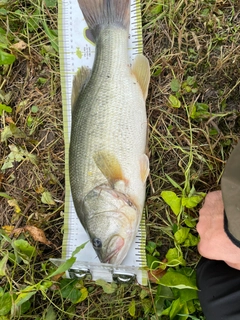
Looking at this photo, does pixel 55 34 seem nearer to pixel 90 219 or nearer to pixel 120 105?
pixel 120 105

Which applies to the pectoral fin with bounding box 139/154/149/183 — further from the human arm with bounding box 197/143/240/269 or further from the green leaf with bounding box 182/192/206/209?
the human arm with bounding box 197/143/240/269

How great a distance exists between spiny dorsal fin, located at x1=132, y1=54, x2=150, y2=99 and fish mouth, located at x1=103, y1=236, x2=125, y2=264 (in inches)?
37.5

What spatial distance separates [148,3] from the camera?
8.86ft

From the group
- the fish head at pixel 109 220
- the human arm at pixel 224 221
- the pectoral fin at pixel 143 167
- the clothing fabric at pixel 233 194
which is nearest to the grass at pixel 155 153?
the human arm at pixel 224 221

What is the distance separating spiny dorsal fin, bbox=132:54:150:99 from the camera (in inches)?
99.1

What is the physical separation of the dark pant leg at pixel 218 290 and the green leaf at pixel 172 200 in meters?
0.38

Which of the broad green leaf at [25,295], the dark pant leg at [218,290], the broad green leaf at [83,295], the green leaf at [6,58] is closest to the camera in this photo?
the dark pant leg at [218,290]

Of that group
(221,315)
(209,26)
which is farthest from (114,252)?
(209,26)

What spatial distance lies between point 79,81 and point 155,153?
731 millimetres

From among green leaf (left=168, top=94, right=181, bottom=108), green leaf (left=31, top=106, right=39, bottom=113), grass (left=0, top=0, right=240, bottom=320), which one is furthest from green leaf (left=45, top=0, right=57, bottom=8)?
green leaf (left=168, top=94, right=181, bottom=108)

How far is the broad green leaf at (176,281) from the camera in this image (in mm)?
2415

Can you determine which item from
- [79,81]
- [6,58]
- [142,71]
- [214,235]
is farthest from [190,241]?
[6,58]

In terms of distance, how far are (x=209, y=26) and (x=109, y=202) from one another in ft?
4.77

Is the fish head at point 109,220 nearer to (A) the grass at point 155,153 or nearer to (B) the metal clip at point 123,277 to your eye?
(B) the metal clip at point 123,277
